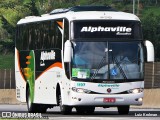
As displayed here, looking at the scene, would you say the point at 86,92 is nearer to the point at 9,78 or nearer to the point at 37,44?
the point at 37,44

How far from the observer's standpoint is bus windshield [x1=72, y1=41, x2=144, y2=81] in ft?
104

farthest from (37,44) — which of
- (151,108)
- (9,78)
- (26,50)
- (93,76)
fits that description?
(9,78)

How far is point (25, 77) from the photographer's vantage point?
38719mm

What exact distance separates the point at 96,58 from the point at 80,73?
75 cm

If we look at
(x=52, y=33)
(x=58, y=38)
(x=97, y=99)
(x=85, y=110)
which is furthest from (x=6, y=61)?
(x=97, y=99)

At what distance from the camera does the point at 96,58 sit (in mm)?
31812

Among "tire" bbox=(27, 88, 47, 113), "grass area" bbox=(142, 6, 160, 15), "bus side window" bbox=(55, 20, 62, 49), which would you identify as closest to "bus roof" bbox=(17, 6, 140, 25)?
"bus side window" bbox=(55, 20, 62, 49)

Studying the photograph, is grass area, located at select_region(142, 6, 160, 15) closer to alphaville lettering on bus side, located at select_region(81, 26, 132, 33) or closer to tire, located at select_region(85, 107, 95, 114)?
tire, located at select_region(85, 107, 95, 114)

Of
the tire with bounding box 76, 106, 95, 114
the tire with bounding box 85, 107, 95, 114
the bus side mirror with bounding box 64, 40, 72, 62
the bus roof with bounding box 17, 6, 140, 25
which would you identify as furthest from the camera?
the tire with bounding box 85, 107, 95, 114

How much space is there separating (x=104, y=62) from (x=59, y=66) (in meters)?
2.26

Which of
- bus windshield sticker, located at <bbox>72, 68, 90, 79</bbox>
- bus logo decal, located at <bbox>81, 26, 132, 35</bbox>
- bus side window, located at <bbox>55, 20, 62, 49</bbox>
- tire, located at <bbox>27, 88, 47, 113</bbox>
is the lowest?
tire, located at <bbox>27, 88, 47, 113</bbox>

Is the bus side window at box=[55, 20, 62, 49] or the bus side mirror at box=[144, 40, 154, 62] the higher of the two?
the bus side window at box=[55, 20, 62, 49]

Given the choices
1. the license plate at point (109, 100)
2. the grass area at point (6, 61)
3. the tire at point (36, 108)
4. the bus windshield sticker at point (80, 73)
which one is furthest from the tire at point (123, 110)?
the grass area at point (6, 61)

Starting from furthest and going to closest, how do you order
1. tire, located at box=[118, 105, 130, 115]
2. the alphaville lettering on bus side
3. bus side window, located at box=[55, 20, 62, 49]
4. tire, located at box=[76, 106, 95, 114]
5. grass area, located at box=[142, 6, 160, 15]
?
grass area, located at box=[142, 6, 160, 15]
tire, located at box=[76, 106, 95, 114]
tire, located at box=[118, 105, 130, 115]
bus side window, located at box=[55, 20, 62, 49]
the alphaville lettering on bus side
